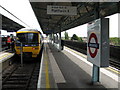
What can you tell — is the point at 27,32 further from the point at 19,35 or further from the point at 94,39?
the point at 94,39

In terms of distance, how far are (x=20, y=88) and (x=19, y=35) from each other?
5.97 meters

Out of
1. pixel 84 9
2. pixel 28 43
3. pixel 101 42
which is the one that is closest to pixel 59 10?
pixel 101 42

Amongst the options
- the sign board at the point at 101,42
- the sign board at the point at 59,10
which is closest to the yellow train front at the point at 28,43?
the sign board at the point at 59,10

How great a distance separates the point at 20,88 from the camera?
18.8 ft

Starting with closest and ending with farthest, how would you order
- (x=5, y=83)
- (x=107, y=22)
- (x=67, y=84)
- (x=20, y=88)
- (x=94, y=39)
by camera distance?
(x=107, y=22), (x=94, y=39), (x=67, y=84), (x=20, y=88), (x=5, y=83)

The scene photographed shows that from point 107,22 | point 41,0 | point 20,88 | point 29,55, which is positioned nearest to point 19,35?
point 29,55

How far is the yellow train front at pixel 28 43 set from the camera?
1048 centimetres

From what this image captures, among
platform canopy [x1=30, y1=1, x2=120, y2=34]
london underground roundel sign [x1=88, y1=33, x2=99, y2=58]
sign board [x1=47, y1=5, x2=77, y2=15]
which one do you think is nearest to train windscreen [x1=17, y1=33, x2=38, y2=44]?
platform canopy [x1=30, y1=1, x2=120, y2=34]

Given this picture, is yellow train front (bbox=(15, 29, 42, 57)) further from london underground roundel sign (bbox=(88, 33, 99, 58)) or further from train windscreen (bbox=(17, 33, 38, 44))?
london underground roundel sign (bbox=(88, 33, 99, 58))

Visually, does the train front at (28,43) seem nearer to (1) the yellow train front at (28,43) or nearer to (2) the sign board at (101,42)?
(1) the yellow train front at (28,43)

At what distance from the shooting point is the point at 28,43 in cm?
1055

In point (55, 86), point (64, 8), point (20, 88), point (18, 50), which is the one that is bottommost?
point (20, 88)

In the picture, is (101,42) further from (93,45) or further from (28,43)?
(28,43)

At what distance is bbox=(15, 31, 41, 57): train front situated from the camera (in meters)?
10.5
